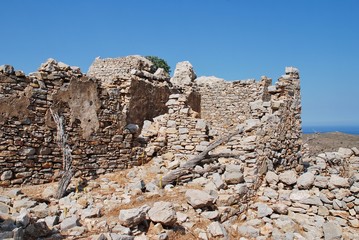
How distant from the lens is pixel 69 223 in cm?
568

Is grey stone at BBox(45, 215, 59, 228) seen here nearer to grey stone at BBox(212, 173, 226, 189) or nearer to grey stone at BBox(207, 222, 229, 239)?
grey stone at BBox(207, 222, 229, 239)

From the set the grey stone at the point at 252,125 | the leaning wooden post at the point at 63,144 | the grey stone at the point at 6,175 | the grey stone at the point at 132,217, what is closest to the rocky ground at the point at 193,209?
the grey stone at the point at 132,217

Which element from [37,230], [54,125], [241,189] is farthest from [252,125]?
[37,230]

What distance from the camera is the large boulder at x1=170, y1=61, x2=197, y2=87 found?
58.8 feet

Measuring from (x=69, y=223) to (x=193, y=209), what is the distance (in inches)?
103

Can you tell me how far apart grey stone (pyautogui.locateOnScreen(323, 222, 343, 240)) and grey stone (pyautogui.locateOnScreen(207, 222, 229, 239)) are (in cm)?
226

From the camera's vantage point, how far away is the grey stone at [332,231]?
20.9ft

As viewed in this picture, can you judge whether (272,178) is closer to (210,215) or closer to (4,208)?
(210,215)

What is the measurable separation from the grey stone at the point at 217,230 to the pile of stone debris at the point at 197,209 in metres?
0.02

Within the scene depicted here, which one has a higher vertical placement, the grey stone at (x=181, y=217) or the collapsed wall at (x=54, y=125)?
the collapsed wall at (x=54, y=125)

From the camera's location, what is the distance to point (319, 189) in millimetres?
7812

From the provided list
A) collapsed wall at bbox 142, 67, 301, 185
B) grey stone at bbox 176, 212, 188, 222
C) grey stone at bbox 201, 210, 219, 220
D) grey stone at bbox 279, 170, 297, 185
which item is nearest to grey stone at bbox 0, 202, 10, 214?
grey stone at bbox 176, 212, 188, 222

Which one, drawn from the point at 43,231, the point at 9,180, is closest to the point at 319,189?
the point at 43,231

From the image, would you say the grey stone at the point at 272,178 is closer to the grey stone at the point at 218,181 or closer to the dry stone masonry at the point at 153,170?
the dry stone masonry at the point at 153,170
